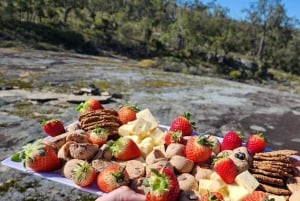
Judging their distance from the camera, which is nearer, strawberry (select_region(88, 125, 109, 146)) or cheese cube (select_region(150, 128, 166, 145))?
strawberry (select_region(88, 125, 109, 146))

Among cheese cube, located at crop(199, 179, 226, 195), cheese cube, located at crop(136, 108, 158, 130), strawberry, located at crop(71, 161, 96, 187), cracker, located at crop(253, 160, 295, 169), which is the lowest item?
strawberry, located at crop(71, 161, 96, 187)

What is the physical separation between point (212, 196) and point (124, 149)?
0.63 metres

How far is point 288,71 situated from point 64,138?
137 ft

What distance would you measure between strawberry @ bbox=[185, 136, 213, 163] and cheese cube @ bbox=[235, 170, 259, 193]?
0.25 metres

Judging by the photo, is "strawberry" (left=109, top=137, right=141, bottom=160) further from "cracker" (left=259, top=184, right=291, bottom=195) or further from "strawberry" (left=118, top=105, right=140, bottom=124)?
"cracker" (left=259, top=184, right=291, bottom=195)

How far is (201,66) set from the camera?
32.7 m

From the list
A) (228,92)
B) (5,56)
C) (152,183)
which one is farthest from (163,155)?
(5,56)

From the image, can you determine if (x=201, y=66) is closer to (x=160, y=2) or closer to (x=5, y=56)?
(x=160, y=2)

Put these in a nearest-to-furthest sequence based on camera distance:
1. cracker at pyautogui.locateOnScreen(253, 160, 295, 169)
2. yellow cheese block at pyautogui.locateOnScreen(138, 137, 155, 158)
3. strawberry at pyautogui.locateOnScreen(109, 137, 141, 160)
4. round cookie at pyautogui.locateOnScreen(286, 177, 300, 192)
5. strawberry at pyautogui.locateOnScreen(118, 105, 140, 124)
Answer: round cookie at pyautogui.locateOnScreen(286, 177, 300, 192), cracker at pyautogui.locateOnScreen(253, 160, 295, 169), strawberry at pyautogui.locateOnScreen(109, 137, 141, 160), yellow cheese block at pyautogui.locateOnScreen(138, 137, 155, 158), strawberry at pyautogui.locateOnScreen(118, 105, 140, 124)

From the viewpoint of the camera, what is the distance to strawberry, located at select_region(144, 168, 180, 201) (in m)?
1.93

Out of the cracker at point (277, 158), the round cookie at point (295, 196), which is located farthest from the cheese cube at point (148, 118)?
the round cookie at point (295, 196)

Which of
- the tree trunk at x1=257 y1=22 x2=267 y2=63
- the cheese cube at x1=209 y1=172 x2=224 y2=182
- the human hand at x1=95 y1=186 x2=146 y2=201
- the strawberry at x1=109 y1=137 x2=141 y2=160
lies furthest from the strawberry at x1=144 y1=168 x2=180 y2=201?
the tree trunk at x1=257 y1=22 x2=267 y2=63

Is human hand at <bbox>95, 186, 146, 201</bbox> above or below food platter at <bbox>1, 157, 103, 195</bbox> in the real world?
above

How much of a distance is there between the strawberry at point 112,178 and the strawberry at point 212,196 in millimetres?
405
